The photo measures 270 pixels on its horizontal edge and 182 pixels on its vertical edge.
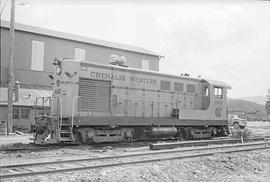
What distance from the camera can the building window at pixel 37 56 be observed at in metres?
33.7

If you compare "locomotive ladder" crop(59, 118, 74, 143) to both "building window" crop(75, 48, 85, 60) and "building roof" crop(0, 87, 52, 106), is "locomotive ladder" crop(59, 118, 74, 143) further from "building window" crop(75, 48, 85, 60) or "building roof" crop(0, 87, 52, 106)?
"building window" crop(75, 48, 85, 60)

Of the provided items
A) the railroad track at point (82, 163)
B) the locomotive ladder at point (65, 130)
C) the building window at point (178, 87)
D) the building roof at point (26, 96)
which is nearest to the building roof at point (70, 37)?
the building roof at point (26, 96)

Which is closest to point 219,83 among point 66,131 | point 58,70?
point 58,70

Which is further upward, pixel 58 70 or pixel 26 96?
pixel 58 70

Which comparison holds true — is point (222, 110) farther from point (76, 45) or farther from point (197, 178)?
point (76, 45)

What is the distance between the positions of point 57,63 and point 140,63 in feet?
94.2

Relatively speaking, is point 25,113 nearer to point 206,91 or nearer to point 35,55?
point 35,55

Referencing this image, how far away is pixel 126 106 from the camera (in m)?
15.5

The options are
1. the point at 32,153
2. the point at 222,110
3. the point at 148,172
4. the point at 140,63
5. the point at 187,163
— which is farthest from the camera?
the point at 140,63

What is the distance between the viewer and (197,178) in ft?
29.4

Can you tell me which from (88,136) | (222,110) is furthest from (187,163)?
(222,110)

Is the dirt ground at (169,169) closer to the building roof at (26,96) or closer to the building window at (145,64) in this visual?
the building roof at (26,96)

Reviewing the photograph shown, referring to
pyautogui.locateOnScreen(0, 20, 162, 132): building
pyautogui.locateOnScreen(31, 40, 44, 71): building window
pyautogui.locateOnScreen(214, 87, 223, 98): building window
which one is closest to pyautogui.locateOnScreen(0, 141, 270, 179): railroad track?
pyautogui.locateOnScreen(214, 87, 223, 98): building window

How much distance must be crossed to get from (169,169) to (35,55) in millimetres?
27561
